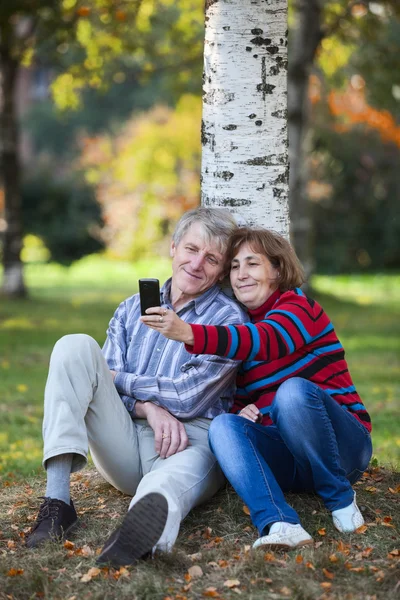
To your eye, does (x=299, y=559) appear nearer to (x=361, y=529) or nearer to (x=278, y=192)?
(x=361, y=529)

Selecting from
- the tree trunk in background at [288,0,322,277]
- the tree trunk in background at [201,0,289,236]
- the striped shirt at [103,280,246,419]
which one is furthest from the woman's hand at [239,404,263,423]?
the tree trunk in background at [288,0,322,277]

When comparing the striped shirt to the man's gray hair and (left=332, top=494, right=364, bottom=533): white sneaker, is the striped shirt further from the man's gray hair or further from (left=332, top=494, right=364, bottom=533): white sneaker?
(left=332, top=494, right=364, bottom=533): white sneaker

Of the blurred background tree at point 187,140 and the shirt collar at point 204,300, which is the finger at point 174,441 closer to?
the shirt collar at point 204,300

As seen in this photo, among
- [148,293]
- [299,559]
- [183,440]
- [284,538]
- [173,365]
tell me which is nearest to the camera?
[299,559]

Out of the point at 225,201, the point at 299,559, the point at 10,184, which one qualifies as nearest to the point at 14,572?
the point at 299,559

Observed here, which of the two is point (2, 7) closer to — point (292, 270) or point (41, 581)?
point (292, 270)

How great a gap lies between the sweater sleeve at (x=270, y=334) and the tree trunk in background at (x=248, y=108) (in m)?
0.76

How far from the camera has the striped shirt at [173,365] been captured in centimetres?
364

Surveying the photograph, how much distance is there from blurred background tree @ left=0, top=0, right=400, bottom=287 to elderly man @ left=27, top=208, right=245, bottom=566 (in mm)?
9274

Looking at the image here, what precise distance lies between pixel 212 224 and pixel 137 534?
139 centimetres

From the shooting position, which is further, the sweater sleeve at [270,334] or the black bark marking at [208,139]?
the black bark marking at [208,139]

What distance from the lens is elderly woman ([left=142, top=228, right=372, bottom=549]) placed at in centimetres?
334

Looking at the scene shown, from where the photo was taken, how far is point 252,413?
3.63 meters

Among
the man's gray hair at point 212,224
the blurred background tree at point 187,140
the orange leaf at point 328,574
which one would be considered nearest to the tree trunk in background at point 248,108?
the man's gray hair at point 212,224
